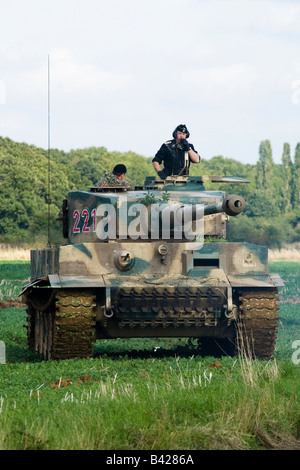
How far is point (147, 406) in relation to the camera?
846cm

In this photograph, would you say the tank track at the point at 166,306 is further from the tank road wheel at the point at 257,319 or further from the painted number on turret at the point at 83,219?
the painted number on turret at the point at 83,219

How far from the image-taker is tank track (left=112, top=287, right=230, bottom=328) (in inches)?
520

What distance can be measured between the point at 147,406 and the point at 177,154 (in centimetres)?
800

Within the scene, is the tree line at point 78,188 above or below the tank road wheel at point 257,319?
above

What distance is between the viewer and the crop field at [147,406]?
7.48 m

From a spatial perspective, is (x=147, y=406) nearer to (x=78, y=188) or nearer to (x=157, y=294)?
(x=157, y=294)

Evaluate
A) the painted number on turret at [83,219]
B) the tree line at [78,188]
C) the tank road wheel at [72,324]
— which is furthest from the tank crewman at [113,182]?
the tree line at [78,188]

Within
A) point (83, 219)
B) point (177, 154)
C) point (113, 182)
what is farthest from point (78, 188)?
point (83, 219)

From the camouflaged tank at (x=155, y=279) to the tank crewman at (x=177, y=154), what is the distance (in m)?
0.96

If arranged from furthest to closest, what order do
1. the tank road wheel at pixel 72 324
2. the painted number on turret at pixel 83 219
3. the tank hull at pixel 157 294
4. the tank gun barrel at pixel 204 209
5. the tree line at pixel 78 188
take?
the tree line at pixel 78 188
the painted number on turret at pixel 83 219
the tank hull at pixel 157 294
the tank road wheel at pixel 72 324
the tank gun barrel at pixel 204 209

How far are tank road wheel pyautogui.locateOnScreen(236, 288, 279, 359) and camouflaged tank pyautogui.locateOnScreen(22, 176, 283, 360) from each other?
1cm

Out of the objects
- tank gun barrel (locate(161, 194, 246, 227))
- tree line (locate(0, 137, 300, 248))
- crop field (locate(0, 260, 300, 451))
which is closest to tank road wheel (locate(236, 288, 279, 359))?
crop field (locate(0, 260, 300, 451))
